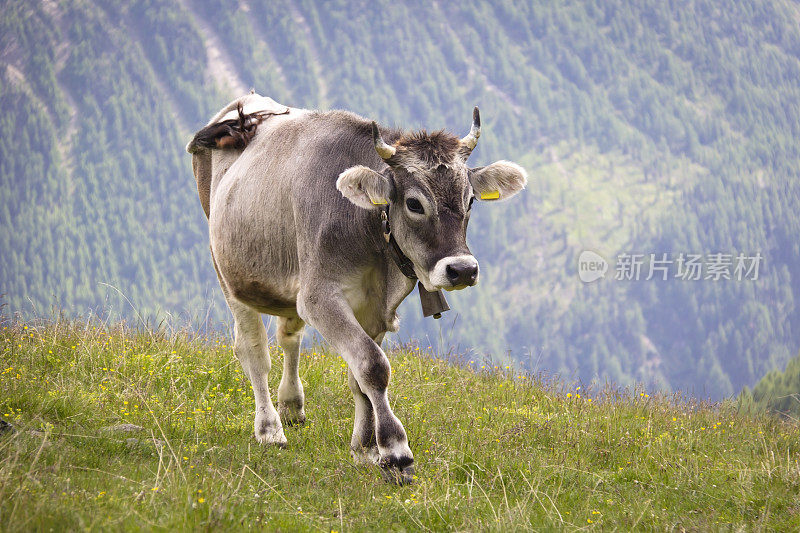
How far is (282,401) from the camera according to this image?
777cm

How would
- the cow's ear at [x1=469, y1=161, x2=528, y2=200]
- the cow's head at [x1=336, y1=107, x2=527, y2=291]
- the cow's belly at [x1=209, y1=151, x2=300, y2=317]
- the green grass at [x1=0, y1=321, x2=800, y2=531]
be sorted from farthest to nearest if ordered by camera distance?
1. the cow's belly at [x1=209, y1=151, x2=300, y2=317]
2. the cow's ear at [x1=469, y1=161, x2=528, y2=200]
3. the cow's head at [x1=336, y1=107, x2=527, y2=291]
4. the green grass at [x1=0, y1=321, x2=800, y2=531]

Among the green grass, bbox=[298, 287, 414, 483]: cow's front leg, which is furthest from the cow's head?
the green grass

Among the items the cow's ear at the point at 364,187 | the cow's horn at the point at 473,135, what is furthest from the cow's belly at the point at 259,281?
the cow's horn at the point at 473,135

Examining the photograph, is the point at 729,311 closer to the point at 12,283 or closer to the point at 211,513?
the point at 12,283

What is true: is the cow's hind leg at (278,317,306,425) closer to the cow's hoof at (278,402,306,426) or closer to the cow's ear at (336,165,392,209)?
the cow's hoof at (278,402,306,426)

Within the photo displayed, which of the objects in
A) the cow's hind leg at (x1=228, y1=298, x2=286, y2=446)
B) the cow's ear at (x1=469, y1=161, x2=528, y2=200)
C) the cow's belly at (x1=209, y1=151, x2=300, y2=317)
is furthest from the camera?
the cow's hind leg at (x1=228, y1=298, x2=286, y2=446)

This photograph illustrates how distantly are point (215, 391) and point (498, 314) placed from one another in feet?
619

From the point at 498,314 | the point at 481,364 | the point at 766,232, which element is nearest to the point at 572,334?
the point at 498,314

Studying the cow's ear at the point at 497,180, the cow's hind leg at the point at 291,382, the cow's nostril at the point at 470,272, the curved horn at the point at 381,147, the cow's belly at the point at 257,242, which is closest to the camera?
the cow's nostril at the point at 470,272

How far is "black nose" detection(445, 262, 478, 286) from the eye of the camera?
543 centimetres

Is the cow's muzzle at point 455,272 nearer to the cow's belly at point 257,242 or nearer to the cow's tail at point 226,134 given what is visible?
the cow's belly at point 257,242

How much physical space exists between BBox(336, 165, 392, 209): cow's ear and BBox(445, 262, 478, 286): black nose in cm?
74

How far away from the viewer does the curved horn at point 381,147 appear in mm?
5902

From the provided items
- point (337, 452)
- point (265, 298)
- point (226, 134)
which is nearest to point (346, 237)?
point (265, 298)
